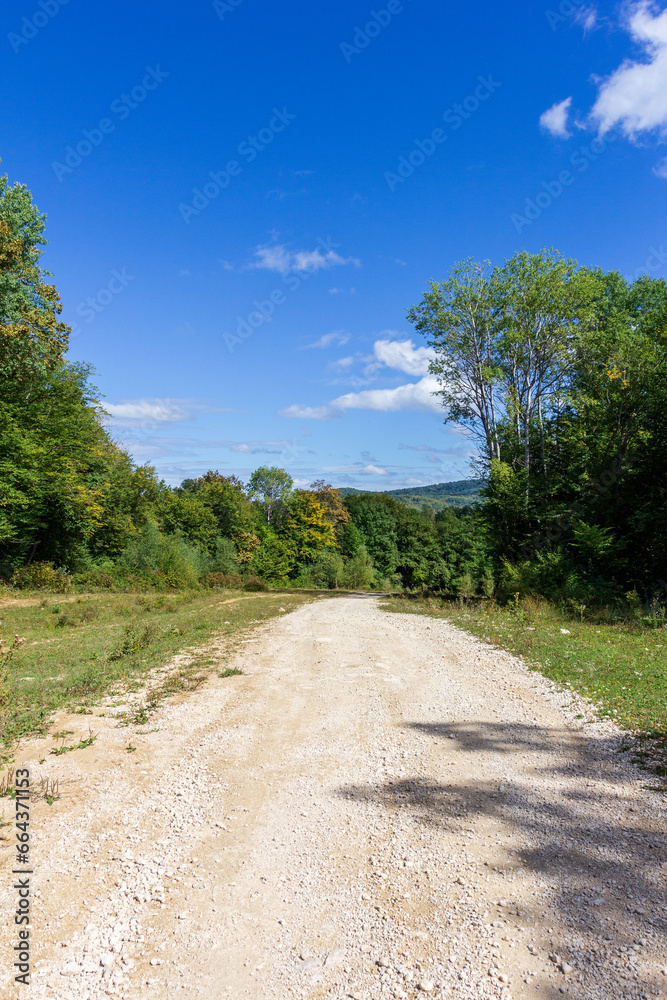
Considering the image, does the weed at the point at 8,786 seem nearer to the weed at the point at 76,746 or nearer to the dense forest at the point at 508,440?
the weed at the point at 76,746

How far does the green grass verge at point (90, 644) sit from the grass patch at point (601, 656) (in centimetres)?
611

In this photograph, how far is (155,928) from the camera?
3016mm

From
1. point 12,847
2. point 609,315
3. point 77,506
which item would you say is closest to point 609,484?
point 609,315

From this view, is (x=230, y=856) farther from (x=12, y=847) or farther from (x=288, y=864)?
(x=12, y=847)

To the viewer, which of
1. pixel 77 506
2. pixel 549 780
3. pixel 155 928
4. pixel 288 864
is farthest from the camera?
pixel 77 506

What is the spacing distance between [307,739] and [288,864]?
7.03 ft

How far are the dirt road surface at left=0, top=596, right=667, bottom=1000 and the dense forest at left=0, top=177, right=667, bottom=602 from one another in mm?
11545

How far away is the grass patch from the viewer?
19.2 feet

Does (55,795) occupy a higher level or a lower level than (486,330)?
lower

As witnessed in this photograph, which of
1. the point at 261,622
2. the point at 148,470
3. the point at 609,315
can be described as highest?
the point at 609,315

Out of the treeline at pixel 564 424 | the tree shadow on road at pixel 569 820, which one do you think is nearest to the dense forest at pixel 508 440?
the treeline at pixel 564 424

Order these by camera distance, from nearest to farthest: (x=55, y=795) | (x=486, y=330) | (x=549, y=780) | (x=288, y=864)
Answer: (x=288, y=864) → (x=55, y=795) → (x=549, y=780) → (x=486, y=330)

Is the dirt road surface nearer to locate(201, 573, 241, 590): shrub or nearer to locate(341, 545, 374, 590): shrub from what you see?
locate(201, 573, 241, 590): shrub

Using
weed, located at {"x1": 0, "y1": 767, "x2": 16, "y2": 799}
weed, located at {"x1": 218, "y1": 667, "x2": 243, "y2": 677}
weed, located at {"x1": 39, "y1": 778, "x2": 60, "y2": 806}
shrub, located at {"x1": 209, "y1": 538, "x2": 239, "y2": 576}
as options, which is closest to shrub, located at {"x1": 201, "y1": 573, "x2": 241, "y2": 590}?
shrub, located at {"x1": 209, "y1": 538, "x2": 239, "y2": 576}
